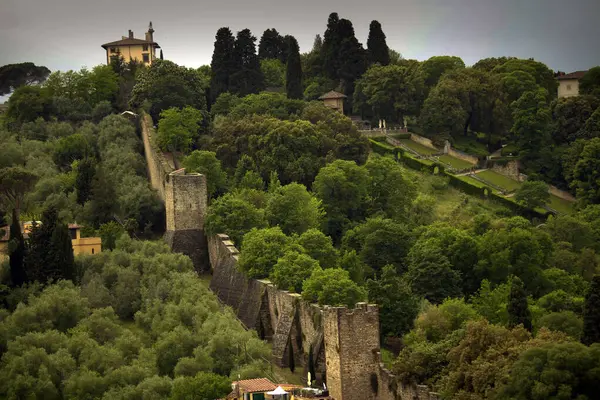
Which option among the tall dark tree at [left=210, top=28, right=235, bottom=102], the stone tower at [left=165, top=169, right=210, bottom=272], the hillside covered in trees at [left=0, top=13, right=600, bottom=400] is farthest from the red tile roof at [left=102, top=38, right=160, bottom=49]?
the stone tower at [left=165, top=169, right=210, bottom=272]

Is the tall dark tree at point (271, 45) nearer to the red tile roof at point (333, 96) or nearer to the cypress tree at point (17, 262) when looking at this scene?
the red tile roof at point (333, 96)

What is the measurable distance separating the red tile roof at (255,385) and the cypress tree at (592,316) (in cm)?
1086

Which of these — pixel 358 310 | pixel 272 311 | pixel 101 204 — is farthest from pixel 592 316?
pixel 101 204

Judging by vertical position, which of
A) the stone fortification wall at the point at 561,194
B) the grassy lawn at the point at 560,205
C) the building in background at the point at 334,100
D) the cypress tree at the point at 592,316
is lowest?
the cypress tree at the point at 592,316

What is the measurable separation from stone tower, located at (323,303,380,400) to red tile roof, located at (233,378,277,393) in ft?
8.07

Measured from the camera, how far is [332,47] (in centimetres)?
10188

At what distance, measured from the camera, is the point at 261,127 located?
82.2 metres

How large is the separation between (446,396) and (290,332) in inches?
485

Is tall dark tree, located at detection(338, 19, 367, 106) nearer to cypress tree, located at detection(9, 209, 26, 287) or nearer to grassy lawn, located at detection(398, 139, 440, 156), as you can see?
grassy lawn, located at detection(398, 139, 440, 156)

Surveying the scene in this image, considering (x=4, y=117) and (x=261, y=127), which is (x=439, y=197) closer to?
(x=261, y=127)

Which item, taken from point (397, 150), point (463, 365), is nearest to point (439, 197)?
point (397, 150)

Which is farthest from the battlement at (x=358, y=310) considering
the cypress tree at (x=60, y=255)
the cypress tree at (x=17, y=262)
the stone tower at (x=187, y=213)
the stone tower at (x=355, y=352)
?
the stone tower at (x=187, y=213)

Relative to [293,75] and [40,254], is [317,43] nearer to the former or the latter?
[293,75]

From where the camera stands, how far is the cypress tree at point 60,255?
6594 cm
